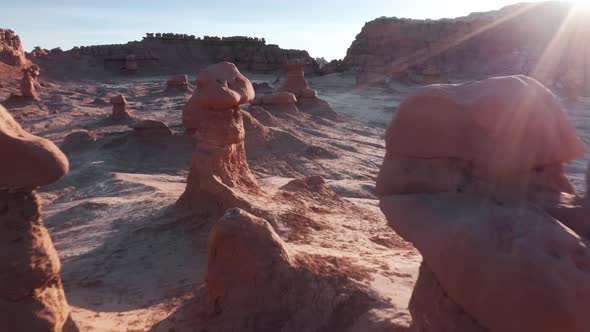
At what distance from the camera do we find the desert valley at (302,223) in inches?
92.7

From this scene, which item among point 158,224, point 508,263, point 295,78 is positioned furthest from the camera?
point 295,78

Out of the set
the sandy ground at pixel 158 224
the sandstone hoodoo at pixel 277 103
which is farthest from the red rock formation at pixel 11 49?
the sandstone hoodoo at pixel 277 103

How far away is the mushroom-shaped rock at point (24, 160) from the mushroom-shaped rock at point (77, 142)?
33.9 feet

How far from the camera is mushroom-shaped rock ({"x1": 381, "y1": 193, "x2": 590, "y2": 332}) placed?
2.09m

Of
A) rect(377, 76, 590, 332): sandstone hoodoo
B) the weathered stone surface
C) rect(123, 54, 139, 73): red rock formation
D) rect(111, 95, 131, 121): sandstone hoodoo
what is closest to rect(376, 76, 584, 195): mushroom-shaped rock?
rect(377, 76, 590, 332): sandstone hoodoo

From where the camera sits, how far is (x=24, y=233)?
285 centimetres

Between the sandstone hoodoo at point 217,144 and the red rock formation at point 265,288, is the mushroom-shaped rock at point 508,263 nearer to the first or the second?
the red rock formation at point 265,288

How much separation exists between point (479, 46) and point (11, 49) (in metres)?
31.0

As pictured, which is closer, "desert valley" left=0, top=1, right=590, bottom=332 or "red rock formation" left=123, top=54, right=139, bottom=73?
"desert valley" left=0, top=1, right=590, bottom=332

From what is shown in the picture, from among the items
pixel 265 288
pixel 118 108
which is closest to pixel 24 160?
pixel 265 288

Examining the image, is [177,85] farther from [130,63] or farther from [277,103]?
[130,63]

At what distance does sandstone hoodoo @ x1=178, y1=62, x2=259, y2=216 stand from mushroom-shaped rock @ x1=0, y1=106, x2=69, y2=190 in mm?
3754

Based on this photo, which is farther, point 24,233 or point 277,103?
point 277,103

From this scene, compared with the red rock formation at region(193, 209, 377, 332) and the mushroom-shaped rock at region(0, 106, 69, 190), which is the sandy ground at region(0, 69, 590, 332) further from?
the mushroom-shaped rock at region(0, 106, 69, 190)
